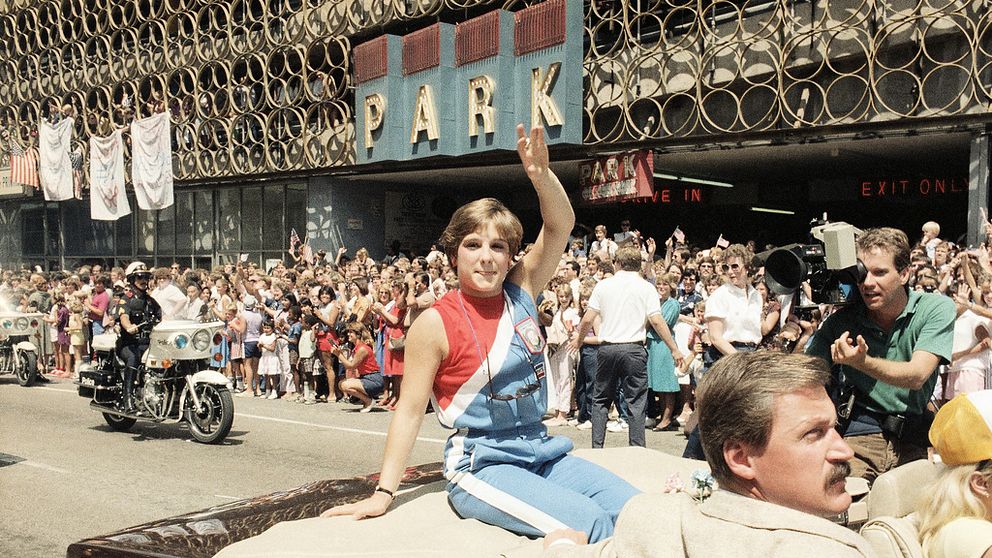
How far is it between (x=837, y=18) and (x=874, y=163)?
4816 mm

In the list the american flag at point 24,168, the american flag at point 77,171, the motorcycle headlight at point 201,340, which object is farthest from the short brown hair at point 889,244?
the american flag at point 24,168

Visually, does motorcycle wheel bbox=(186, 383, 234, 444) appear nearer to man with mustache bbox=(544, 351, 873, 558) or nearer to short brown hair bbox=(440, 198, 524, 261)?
short brown hair bbox=(440, 198, 524, 261)

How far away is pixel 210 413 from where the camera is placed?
9.62 m

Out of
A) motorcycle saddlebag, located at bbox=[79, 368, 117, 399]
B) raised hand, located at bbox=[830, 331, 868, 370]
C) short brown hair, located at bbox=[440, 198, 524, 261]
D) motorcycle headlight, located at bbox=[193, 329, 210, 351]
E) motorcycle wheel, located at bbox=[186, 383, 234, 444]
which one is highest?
short brown hair, located at bbox=[440, 198, 524, 261]

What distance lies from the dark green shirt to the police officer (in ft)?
26.5

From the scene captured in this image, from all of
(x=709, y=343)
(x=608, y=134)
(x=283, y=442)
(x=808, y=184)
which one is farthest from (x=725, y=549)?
(x=808, y=184)

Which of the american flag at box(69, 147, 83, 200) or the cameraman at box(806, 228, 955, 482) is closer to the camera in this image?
the cameraman at box(806, 228, 955, 482)

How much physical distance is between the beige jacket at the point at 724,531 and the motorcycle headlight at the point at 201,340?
8.45 m

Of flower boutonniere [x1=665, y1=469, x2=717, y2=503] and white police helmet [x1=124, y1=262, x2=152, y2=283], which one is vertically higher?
white police helmet [x1=124, y1=262, x2=152, y2=283]

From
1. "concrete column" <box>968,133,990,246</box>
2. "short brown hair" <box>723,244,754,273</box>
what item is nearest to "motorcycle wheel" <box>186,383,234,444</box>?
"short brown hair" <box>723,244,754,273</box>

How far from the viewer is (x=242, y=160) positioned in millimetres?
26141

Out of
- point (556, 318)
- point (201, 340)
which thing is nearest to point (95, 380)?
point (201, 340)

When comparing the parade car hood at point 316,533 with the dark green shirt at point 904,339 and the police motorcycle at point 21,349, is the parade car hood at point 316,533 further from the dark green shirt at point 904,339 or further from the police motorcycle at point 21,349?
the police motorcycle at point 21,349

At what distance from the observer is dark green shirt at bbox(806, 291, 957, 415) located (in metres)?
3.71
